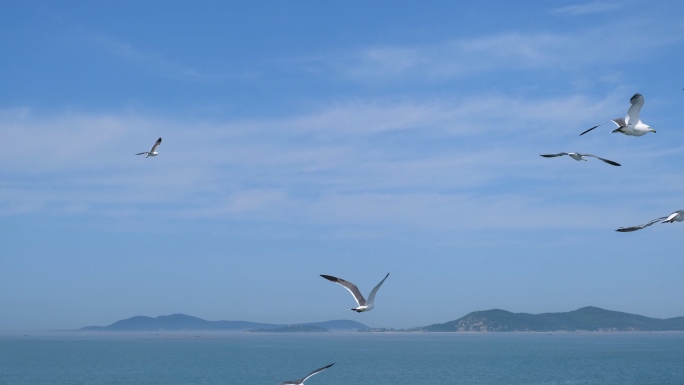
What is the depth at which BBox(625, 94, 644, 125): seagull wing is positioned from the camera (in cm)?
2255

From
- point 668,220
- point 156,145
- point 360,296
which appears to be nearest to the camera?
point 668,220

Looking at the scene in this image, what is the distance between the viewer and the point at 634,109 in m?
23.0

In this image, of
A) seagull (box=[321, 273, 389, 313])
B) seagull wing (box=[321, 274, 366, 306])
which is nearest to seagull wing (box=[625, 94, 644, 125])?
seagull (box=[321, 273, 389, 313])

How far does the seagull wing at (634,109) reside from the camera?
74.0ft

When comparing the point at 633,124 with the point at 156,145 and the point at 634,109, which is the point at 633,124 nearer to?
the point at 634,109

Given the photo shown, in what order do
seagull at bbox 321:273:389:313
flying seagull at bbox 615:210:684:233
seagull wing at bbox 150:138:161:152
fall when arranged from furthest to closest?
1. seagull wing at bbox 150:138:161:152
2. seagull at bbox 321:273:389:313
3. flying seagull at bbox 615:210:684:233

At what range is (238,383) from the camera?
382 ft

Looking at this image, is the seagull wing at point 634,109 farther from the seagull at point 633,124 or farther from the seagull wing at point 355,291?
the seagull wing at point 355,291

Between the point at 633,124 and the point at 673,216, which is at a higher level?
the point at 633,124

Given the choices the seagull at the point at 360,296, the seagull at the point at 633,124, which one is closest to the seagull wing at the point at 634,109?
the seagull at the point at 633,124

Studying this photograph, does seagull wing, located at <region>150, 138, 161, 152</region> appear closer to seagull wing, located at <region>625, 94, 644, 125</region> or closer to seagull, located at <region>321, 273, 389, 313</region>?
seagull, located at <region>321, 273, 389, 313</region>

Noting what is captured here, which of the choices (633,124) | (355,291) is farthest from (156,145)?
(633,124)

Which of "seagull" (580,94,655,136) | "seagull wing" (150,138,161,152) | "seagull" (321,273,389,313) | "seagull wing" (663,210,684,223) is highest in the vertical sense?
"seagull wing" (150,138,161,152)

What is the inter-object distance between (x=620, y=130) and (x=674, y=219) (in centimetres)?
444
